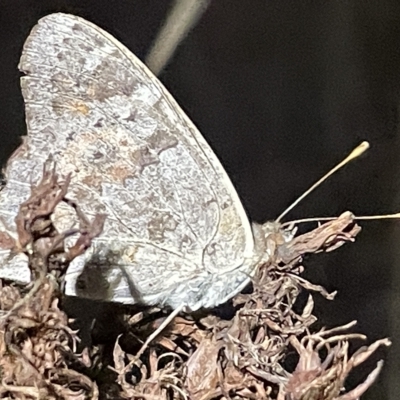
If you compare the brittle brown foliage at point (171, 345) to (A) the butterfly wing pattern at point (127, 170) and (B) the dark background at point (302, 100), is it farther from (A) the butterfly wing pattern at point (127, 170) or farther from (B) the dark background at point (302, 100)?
(B) the dark background at point (302, 100)

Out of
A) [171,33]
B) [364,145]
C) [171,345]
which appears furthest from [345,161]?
[171,345]

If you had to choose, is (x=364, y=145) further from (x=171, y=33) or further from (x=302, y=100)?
(x=171, y=33)

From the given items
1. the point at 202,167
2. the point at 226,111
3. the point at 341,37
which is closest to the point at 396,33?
the point at 341,37

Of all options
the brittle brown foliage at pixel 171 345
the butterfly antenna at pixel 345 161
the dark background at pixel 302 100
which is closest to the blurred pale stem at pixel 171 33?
the dark background at pixel 302 100

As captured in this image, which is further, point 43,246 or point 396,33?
point 396,33

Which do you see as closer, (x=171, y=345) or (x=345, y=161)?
(x=171, y=345)

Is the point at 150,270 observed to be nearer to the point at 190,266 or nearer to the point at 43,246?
the point at 190,266
